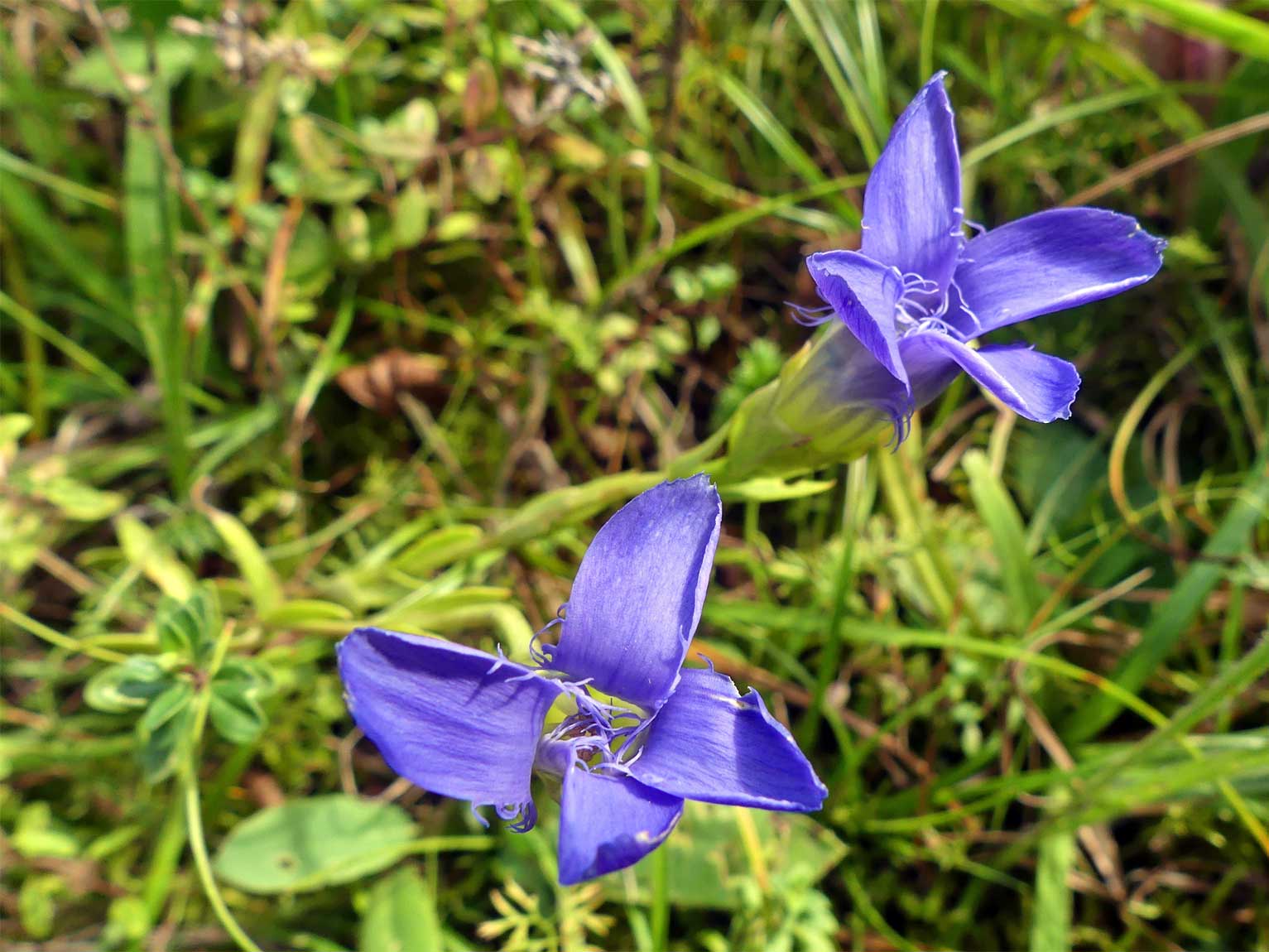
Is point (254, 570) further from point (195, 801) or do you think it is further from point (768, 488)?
point (768, 488)


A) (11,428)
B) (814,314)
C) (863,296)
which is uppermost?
(863,296)

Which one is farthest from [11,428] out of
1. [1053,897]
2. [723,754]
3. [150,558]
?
[1053,897]

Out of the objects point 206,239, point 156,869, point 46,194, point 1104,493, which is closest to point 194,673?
point 156,869

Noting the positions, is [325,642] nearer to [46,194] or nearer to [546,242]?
[546,242]

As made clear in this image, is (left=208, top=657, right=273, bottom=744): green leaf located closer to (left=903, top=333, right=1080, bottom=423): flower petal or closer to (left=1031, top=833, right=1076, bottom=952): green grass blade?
(left=903, top=333, right=1080, bottom=423): flower petal

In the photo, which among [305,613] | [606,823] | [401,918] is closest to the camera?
[606,823]

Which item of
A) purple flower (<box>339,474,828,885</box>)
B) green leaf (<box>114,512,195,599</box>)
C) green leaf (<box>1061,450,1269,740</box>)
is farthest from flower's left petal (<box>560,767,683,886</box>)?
green leaf (<box>1061,450,1269,740</box>)
